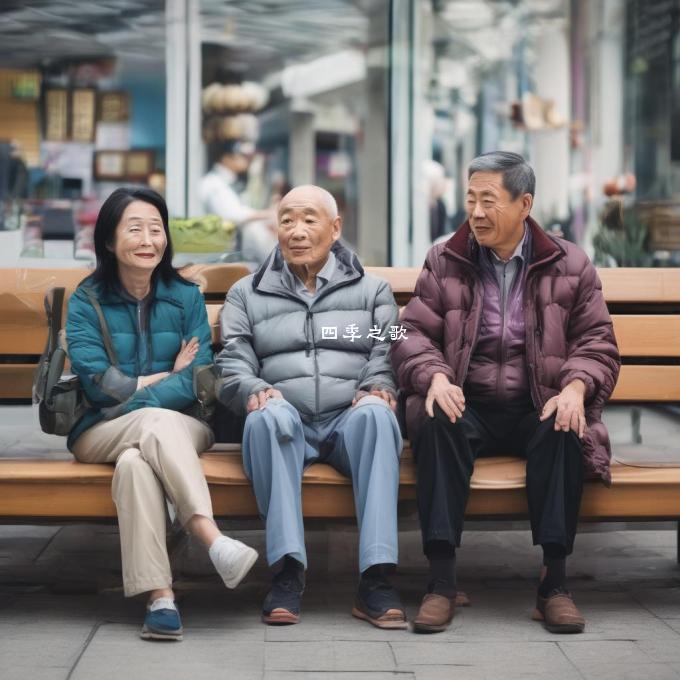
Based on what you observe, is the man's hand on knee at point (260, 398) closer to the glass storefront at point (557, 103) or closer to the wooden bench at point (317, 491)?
the wooden bench at point (317, 491)

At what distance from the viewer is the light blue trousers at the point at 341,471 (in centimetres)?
470

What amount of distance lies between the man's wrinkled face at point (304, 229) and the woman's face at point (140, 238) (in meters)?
0.44

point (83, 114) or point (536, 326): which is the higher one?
point (83, 114)

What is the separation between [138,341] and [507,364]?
4.23ft

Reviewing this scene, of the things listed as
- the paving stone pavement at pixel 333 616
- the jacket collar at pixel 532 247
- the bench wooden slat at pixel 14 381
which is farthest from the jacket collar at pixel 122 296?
the jacket collar at pixel 532 247

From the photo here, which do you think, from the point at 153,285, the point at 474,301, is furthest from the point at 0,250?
the point at 474,301

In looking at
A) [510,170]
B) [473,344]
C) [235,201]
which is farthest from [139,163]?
[473,344]

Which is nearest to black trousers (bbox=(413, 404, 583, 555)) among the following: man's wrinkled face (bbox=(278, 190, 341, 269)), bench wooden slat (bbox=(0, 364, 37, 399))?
man's wrinkled face (bbox=(278, 190, 341, 269))

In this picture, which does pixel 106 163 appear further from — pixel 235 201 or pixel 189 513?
pixel 189 513

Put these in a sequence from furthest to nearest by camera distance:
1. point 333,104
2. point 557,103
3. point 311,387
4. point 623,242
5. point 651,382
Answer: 1. point 557,103
2. point 333,104
3. point 623,242
4. point 651,382
5. point 311,387

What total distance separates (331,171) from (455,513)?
260 inches

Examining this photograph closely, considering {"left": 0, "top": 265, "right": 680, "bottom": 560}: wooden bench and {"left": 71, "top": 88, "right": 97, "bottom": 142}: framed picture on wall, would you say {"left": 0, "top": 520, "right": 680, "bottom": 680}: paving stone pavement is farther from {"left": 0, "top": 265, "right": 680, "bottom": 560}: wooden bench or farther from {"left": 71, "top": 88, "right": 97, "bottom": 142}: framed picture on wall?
{"left": 71, "top": 88, "right": 97, "bottom": 142}: framed picture on wall

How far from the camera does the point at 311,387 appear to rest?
511 centimetres

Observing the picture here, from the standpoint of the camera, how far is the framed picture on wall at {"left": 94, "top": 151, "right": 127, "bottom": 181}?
10.8m
